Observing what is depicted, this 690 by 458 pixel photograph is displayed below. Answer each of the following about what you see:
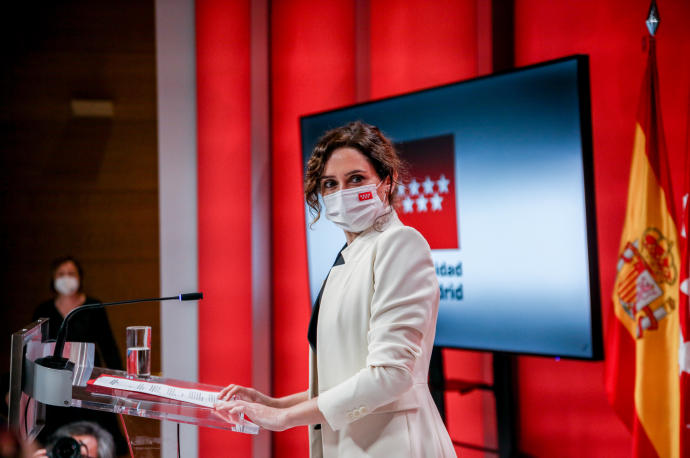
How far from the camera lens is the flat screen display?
8.17 ft

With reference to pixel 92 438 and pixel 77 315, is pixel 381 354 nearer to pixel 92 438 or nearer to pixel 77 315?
pixel 92 438

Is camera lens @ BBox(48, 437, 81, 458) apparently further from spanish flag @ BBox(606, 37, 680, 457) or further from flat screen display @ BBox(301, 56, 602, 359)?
spanish flag @ BBox(606, 37, 680, 457)

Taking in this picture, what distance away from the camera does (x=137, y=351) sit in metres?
1.79

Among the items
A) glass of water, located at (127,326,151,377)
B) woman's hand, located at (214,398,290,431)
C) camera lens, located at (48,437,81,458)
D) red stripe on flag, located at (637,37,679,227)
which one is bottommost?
camera lens, located at (48,437,81,458)

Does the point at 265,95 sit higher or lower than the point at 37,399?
higher

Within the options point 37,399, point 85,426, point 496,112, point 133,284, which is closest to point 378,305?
point 37,399

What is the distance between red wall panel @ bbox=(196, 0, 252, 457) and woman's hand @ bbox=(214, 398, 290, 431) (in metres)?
2.46

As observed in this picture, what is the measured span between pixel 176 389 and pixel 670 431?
67.0 inches

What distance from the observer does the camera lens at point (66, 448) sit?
1.49 meters

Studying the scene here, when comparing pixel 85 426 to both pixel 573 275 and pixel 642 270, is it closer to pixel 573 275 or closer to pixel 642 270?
pixel 573 275

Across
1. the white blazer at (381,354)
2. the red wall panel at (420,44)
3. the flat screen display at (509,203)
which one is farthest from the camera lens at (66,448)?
the red wall panel at (420,44)

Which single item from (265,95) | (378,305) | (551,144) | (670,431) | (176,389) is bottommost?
(670,431)

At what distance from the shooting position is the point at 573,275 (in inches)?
99.1

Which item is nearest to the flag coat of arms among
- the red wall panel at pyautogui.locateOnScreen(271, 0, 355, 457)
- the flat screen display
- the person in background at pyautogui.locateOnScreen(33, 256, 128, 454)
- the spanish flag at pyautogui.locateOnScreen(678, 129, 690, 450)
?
the flat screen display
